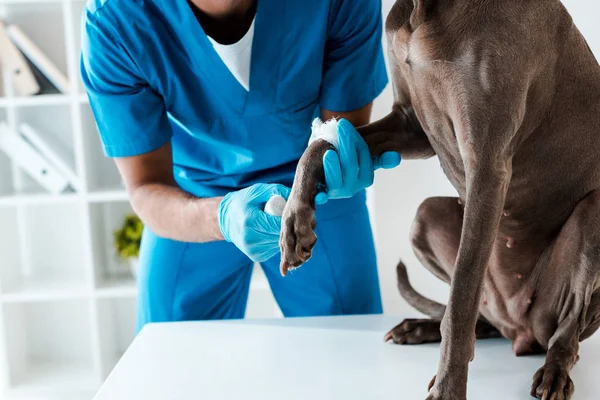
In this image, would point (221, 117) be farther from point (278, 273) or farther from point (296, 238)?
point (296, 238)

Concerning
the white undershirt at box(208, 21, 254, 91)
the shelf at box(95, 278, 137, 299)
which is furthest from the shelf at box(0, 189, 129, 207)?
the white undershirt at box(208, 21, 254, 91)

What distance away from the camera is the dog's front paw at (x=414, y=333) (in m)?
1.29

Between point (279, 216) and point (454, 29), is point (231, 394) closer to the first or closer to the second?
point (279, 216)

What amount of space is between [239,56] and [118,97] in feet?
0.88

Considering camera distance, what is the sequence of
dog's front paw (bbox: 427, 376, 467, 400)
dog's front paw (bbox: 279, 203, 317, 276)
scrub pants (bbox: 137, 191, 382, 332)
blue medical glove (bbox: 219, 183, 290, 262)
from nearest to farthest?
dog's front paw (bbox: 427, 376, 467, 400) < dog's front paw (bbox: 279, 203, 317, 276) < blue medical glove (bbox: 219, 183, 290, 262) < scrub pants (bbox: 137, 191, 382, 332)

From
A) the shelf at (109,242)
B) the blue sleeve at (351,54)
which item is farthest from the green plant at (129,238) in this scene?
the blue sleeve at (351,54)

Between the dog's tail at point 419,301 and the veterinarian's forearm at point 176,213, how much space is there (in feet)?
1.21

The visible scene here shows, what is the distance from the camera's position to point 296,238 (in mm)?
1081

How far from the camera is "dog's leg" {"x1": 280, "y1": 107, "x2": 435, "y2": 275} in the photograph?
1.08 metres

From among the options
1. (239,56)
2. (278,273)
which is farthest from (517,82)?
(278,273)

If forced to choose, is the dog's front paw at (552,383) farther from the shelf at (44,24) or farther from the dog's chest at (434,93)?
the shelf at (44,24)

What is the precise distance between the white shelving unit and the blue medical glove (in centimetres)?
142

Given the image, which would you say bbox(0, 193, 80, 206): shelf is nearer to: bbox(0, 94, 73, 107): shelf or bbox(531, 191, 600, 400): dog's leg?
bbox(0, 94, 73, 107): shelf

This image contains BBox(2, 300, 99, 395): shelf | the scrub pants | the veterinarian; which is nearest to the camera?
the veterinarian
